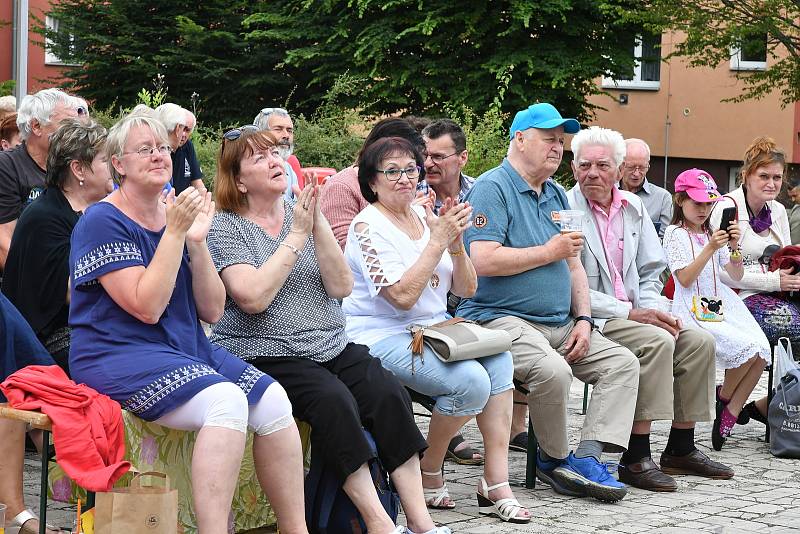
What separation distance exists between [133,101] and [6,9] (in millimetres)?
7404

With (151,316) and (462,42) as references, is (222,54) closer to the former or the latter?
(462,42)

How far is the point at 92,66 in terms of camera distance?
25.1 meters

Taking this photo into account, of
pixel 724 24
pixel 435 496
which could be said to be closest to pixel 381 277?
pixel 435 496

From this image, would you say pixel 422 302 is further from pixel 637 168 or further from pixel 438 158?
pixel 637 168

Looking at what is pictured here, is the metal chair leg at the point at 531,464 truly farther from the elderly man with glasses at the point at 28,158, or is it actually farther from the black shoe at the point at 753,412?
the elderly man with glasses at the point at 28,158

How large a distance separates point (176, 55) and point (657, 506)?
19.8 m

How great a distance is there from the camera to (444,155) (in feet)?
22.7

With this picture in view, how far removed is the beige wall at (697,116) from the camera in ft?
91.5

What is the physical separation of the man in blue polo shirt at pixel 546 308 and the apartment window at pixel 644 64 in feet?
51.9

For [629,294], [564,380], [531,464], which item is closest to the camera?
[564,380]

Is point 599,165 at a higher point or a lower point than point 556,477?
higher

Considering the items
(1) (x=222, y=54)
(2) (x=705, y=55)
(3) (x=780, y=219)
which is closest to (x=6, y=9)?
(1) (x=222, y=54)

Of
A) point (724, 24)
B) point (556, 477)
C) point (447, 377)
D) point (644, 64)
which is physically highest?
point (724, 24)

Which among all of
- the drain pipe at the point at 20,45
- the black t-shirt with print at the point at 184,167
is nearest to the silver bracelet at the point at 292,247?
the black t-shirt with print at the point at 184,167
